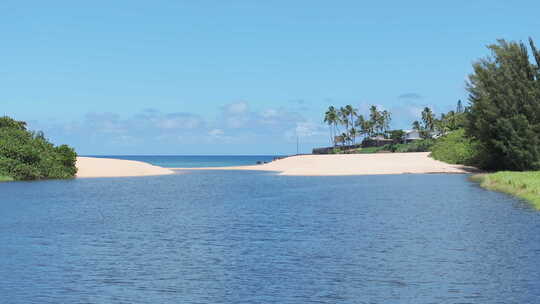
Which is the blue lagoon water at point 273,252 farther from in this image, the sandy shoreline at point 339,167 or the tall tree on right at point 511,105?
the sandy shoreline at point 339,167

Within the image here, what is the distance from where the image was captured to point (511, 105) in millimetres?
86875

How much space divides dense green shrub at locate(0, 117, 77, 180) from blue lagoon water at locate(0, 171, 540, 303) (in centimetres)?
4211

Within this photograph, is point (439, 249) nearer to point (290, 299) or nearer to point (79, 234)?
point (290, 299)

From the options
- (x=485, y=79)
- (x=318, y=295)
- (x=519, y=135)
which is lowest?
(x=318, y=295)

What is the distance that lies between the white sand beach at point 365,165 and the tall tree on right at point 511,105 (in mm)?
18062

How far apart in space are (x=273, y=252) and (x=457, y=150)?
99299 mm

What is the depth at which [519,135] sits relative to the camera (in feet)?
285

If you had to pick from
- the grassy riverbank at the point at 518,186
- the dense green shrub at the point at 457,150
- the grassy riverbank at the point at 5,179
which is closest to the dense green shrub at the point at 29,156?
the grassy riverbank at the point at 5,179

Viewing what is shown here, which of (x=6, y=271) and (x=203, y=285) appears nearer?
(x=203, y=285)

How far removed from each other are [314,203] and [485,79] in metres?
48.8

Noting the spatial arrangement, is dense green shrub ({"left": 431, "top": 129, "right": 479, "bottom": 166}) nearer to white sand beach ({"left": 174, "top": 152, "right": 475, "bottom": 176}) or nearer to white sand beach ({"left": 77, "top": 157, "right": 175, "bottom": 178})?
white sand beach ({"left": 174, "top": 152, "right": 475, "bottom": 176})

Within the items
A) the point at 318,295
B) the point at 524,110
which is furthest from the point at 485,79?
the point at 318,295

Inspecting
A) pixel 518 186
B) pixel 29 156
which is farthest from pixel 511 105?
pixel 29 156

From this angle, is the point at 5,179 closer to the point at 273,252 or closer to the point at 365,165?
the point at 365,165
